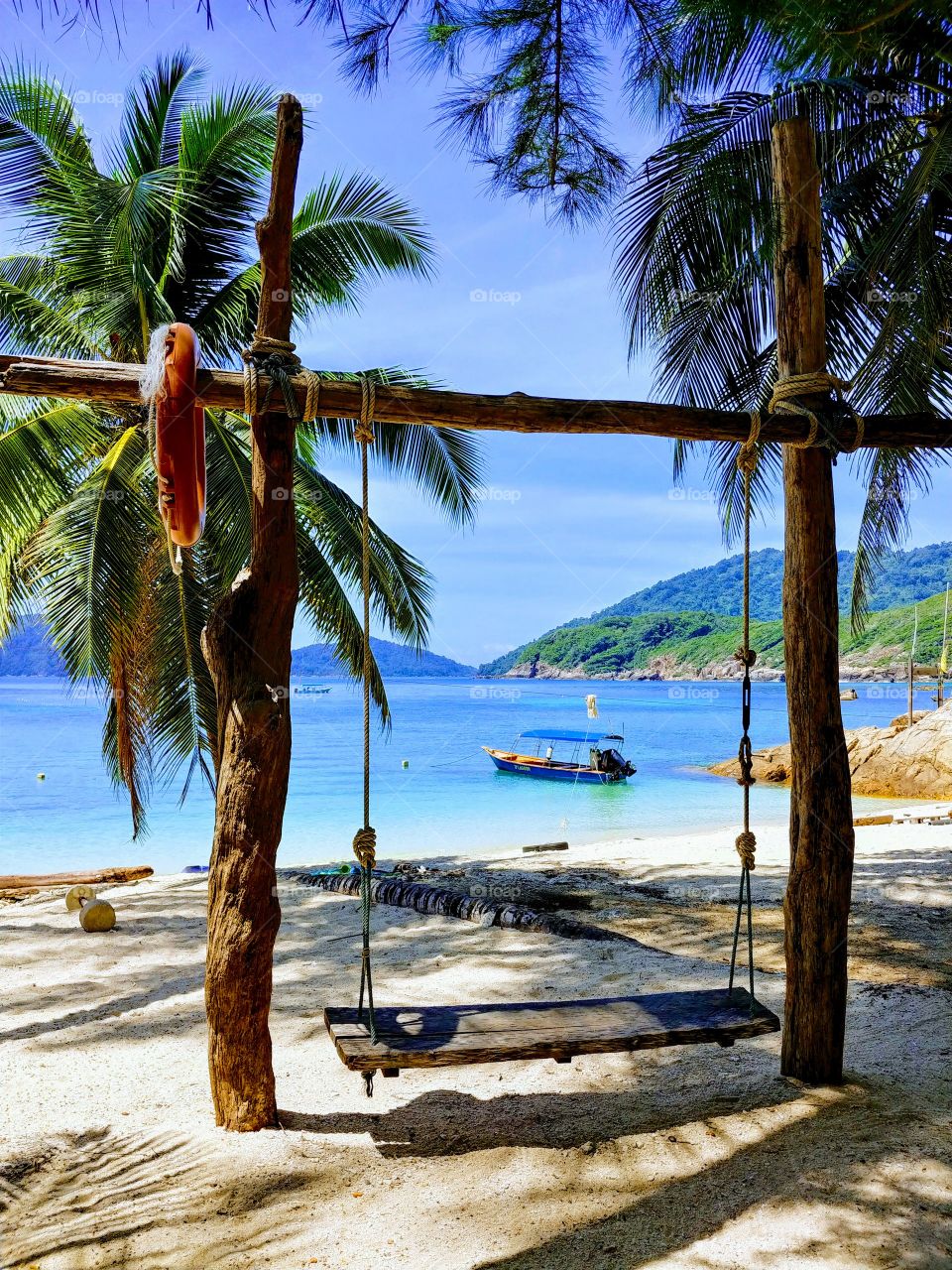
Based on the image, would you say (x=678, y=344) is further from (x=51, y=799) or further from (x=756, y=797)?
(x=51, y=799)

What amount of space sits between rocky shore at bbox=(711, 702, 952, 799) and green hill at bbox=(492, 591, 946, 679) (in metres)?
32.4

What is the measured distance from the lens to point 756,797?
64.3 feet

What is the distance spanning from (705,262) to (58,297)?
19.6 feet

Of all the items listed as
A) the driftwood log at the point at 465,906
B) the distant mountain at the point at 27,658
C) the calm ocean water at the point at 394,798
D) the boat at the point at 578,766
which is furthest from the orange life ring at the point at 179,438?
the distant mountain at the point at 27,658

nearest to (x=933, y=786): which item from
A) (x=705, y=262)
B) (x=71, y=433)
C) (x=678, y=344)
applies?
(x=678, y=344)

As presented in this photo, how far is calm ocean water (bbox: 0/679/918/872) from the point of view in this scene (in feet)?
53.5

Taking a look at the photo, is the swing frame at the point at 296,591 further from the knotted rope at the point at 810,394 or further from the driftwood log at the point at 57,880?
the driftwood log at the point at 57,880

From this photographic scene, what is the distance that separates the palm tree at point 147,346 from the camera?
6.95m

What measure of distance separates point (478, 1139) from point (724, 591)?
87.8m

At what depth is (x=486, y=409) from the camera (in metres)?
3.20

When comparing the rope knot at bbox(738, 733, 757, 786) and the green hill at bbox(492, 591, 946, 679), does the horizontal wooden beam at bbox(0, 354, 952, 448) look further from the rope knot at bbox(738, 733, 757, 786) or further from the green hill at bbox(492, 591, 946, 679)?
the green hill at bbox(492, 591, 946, 679)

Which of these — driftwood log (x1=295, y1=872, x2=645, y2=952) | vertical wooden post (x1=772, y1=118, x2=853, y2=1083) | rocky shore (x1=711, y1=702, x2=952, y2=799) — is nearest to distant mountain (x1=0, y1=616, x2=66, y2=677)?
rocky shore (x1=711, y1=702, x2=952, y2=799)

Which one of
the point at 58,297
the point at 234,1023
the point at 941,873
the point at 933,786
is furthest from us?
the point at 933,786

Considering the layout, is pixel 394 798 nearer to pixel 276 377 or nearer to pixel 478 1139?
pixel 478 1139
